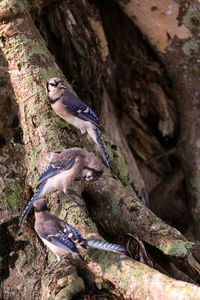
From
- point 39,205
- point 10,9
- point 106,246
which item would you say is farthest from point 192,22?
point 106,246

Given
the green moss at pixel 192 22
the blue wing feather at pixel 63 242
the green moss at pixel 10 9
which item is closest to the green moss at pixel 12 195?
the blue wing feather at pixel 63 242

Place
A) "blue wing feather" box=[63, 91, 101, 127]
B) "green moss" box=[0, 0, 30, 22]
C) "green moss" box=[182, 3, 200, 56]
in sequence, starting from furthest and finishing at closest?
"green moss" box=[182, 3, 200, 56] < "green moss" box=[0, 0, 30, 22] < "blue wing feather" box=[63, 91, 101, 127]

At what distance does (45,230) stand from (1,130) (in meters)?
1.28

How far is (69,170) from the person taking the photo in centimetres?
235

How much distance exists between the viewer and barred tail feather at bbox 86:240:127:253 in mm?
2203

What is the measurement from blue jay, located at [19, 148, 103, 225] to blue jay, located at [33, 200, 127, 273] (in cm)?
12

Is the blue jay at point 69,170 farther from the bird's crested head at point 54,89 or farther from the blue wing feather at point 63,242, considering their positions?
the bird's crested head at point 54,89

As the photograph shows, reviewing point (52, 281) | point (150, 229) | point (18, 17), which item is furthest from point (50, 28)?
point (52, 281)

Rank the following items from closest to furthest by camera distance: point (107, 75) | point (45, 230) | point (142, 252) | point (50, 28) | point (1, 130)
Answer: point (45, 230) → point (142, 252) → point (1, 130) → point (50, 28) → point (107, 75)

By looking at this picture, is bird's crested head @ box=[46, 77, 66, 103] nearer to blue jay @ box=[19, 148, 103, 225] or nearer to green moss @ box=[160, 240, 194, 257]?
blue jay @ box=[19, 148, 103, 225]

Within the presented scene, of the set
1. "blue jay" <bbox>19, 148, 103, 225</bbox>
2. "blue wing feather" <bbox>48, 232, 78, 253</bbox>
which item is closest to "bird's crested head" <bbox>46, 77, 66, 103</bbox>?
"blue jay" <bbox>19, 148, 103, 225</bbox>

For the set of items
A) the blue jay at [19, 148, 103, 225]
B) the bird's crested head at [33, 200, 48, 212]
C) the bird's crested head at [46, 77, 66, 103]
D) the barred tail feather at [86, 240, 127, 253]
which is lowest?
the barred tail feather at [86, 240, 127, 253]

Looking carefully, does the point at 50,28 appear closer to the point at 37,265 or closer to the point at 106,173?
the point at 106,173

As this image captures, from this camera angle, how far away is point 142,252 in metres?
2.79
